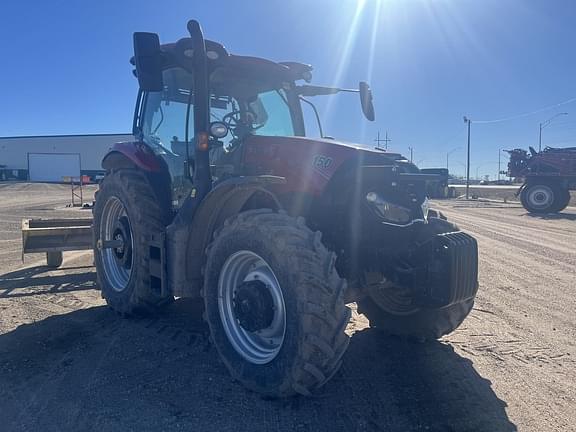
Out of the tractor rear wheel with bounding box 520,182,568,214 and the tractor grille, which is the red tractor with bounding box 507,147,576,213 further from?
the tractor grille

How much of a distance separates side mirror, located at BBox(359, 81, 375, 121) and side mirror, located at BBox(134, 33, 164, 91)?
223 cm

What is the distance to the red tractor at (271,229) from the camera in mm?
3006

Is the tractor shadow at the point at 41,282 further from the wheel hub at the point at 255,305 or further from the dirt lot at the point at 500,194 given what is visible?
the dirt lot at the point at 500,194

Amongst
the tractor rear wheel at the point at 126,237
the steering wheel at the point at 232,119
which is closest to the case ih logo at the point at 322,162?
the steering wheel at the point at 232,119

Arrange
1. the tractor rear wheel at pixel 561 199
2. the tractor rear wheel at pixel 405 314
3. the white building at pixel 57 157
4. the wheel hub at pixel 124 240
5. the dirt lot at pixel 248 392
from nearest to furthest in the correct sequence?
the dirt lot at pixel 248 392, the tractor rear wheel at pixel 405 314, the wheel hub at pixel 124 240, the tractor rear wheel at pixel 561 199, the white building at pixel 57 157

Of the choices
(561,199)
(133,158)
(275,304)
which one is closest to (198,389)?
(275,304)

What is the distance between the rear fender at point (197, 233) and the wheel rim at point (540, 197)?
21126 mm

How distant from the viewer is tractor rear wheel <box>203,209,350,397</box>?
2.88 metres

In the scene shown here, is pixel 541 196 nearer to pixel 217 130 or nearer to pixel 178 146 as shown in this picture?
pixel 178 146

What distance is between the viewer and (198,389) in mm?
3377

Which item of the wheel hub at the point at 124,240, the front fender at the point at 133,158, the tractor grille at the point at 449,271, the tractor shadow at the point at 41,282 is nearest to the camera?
the tractor grille at the point at 449,271

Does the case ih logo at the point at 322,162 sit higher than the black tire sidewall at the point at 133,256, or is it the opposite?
the case ih logo at the point at 322,162

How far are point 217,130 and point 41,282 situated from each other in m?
3.87

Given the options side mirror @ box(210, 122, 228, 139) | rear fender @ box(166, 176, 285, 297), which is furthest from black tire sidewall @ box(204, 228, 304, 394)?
side mirror @ box(210, 122, 228, 139)
